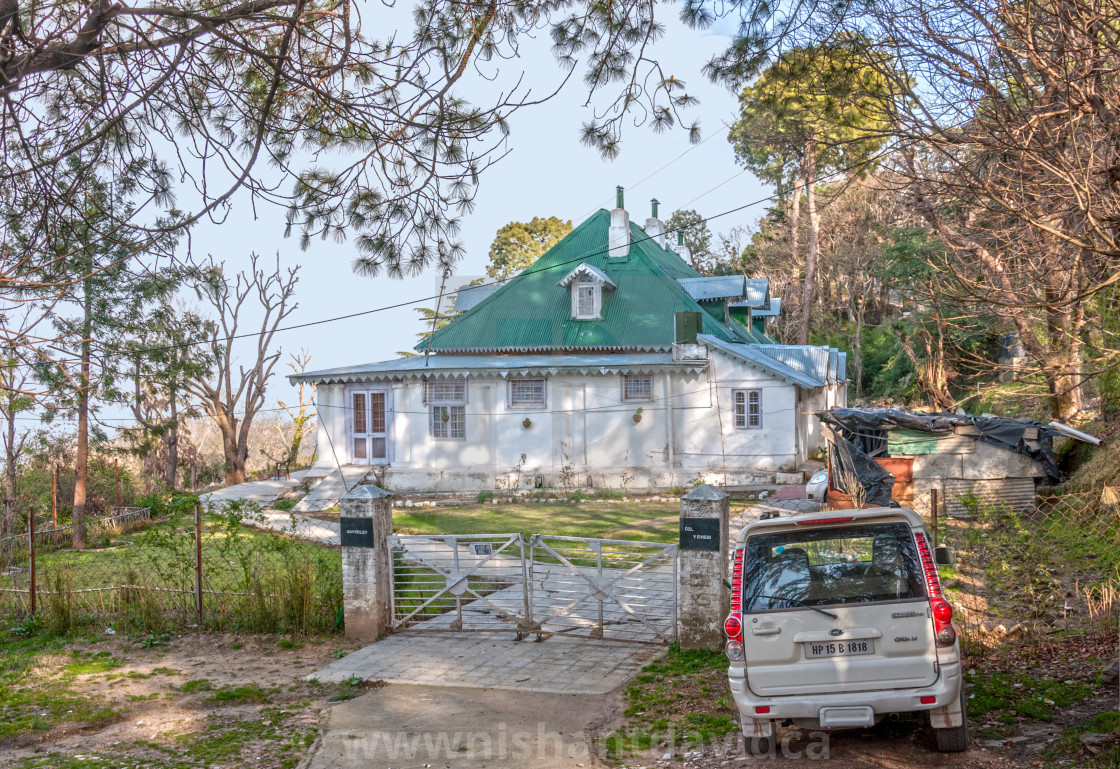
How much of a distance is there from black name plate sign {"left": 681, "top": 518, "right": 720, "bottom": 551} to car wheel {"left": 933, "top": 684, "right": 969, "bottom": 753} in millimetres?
3345

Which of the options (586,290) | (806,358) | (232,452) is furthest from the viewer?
(232,452)

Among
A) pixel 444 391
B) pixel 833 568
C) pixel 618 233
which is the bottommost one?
pixel 833 568

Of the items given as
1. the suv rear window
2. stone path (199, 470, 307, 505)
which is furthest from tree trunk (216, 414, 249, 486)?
the suv rear window

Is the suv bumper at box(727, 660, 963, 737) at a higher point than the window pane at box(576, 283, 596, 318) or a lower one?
lower

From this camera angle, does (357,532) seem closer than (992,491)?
Yes

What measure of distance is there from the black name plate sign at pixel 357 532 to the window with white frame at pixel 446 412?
55.7 ft

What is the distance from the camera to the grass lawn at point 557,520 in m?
19.4

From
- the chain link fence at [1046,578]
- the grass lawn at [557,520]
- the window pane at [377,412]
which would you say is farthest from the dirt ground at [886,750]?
the window pane at [377,412]

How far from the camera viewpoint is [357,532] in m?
10.6

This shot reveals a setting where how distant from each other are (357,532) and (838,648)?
20.4 feet

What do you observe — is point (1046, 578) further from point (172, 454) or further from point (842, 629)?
point (172, 454)

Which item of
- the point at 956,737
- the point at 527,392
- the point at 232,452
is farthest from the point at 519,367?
the point at 956,737

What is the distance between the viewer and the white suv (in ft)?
19.7

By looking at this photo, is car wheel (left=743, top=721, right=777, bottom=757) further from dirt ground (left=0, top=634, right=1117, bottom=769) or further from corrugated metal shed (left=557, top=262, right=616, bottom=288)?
corrugated metal shed (left=557, top=262, right=616, bottom=288)
